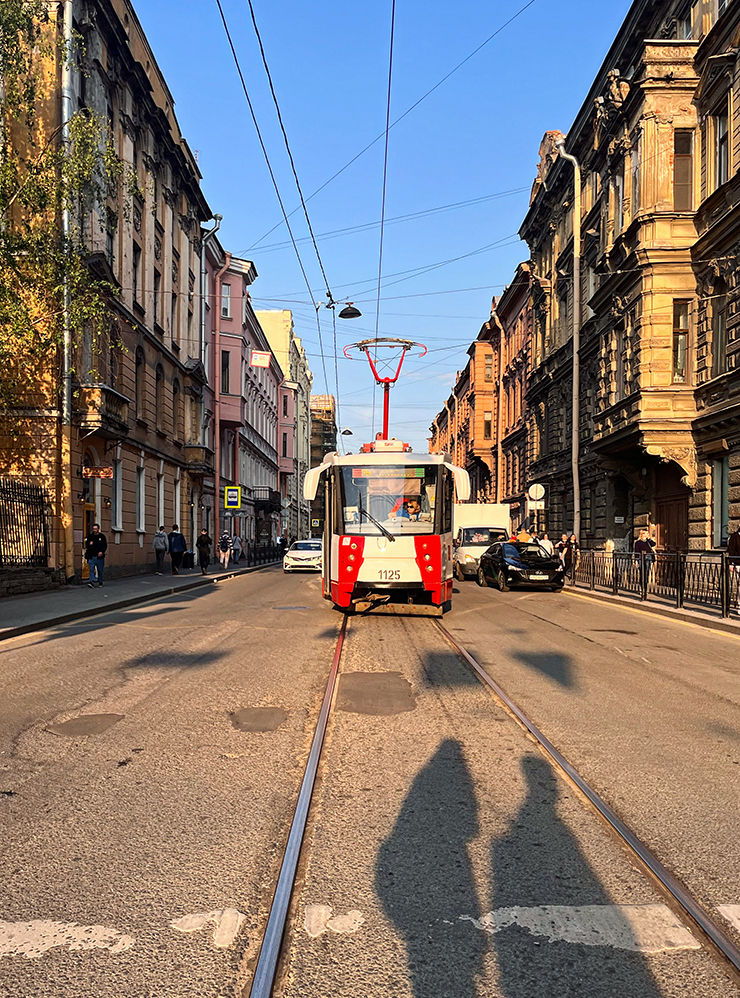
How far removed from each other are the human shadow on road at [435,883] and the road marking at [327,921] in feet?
0.46

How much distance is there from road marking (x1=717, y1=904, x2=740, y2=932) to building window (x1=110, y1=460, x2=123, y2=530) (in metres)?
25.3

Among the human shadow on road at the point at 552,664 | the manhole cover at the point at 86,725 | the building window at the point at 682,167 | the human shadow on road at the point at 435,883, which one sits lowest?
the human shadow on road at the point at 552,664

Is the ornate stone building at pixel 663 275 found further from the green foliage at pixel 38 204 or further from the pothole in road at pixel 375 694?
the green foliage at pixel 38 204

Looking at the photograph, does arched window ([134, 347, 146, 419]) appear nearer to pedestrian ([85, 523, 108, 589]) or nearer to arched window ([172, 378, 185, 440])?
arched window ([172, 378, 185, 440])

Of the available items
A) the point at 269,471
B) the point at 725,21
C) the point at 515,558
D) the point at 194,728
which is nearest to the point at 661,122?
the point at 725,21

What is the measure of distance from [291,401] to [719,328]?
68244mm

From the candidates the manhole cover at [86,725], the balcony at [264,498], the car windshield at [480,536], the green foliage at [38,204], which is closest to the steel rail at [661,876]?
the manhole cover at [86,725]

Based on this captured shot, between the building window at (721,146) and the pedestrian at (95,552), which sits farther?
the pedestrian at (95,552)

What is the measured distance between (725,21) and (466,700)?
20.0m

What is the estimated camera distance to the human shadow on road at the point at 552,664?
8.91 metres

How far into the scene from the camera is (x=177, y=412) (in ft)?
121

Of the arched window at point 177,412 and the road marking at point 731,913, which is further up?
the arched window at point 177,412

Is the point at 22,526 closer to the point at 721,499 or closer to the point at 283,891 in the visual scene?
the point at 721,499

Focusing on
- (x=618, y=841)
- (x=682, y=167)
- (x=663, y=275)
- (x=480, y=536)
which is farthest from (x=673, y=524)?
(x=618, y=841)
